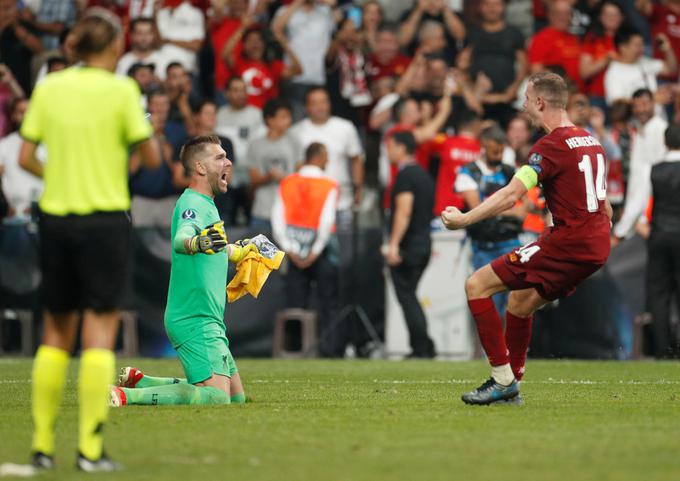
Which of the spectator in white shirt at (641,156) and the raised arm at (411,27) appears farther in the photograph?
the raised arm at (411,27)

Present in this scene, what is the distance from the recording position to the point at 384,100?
20031mm

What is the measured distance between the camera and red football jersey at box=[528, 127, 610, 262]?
9.91 m

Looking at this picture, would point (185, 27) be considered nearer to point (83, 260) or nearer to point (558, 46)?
point (558, 46)

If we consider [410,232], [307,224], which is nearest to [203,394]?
[307,224]

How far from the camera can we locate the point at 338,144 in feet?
63.1

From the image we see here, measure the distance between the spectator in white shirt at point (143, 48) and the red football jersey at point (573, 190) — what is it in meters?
11.1

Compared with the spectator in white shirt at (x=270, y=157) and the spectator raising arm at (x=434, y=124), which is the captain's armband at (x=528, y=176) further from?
the spectator raising arm at (x=434, y=124)

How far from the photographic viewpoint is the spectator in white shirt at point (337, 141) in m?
19.2

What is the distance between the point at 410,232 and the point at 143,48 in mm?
5159

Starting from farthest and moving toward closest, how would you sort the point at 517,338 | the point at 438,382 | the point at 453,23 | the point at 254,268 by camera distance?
the point at 453,23, the point at 438,382, the point at 517,338, the point at 254,268

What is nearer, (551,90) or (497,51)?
(551,90)

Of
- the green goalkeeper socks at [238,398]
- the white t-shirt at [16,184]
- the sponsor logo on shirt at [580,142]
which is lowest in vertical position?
the green goalkeeper socks at [238,398]

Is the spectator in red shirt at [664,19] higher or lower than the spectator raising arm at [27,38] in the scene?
higher

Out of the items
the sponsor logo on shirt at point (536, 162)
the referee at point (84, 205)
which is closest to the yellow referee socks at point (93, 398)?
the referee at point (84, 205)
